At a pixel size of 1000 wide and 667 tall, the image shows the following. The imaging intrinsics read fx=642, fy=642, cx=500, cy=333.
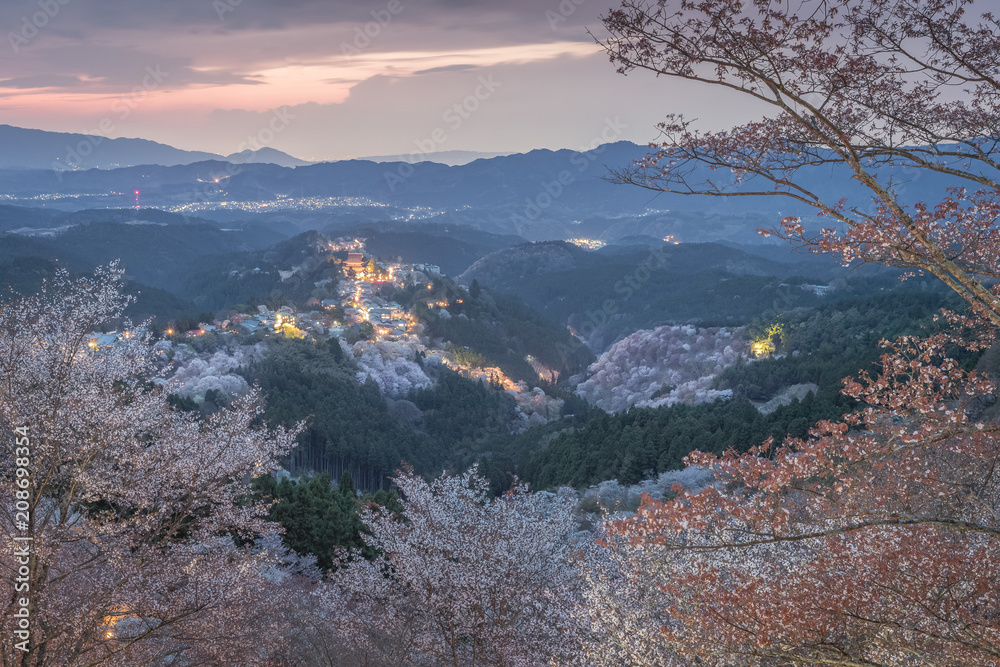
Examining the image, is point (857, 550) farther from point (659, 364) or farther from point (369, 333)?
point (659, 364)

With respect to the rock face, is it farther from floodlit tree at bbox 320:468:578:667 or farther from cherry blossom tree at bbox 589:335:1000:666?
cherry blossom tree at bbox 589:335:1000:666

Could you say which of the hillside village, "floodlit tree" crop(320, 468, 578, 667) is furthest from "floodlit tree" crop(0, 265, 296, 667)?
the hillside village

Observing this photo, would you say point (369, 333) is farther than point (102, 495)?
Yes

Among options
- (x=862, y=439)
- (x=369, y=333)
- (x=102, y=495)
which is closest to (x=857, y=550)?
(x=862, y=439)

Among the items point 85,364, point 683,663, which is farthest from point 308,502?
point 683,663

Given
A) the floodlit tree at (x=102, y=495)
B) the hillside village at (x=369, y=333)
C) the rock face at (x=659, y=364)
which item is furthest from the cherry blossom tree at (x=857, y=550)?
the rock face at (x=659, y=364)
